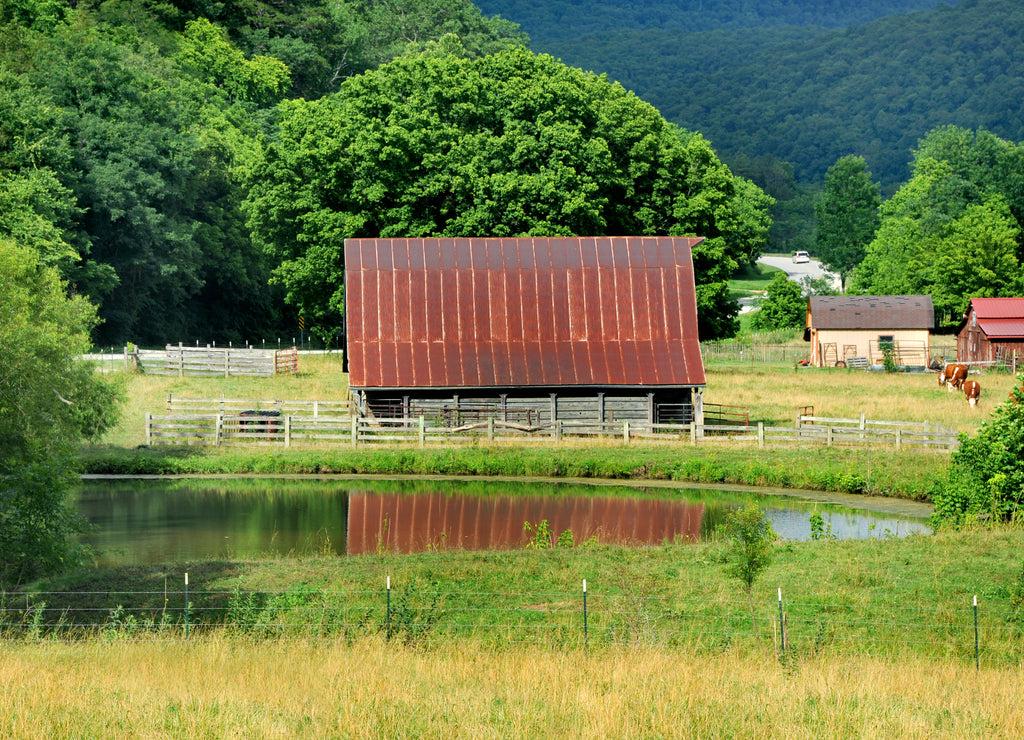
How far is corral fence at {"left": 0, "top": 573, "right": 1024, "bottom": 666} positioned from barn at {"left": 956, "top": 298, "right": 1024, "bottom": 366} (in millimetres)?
59476

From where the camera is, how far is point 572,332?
43969 millimetres

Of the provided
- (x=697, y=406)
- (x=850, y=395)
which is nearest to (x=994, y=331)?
(x=850, y=395)

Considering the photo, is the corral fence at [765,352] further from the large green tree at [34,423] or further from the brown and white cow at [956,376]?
the large green tree at [34,423]

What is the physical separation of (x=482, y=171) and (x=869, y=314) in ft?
114

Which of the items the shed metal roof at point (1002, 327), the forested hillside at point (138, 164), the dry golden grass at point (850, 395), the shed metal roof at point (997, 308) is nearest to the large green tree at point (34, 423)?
the forested hillside at point (138, 164)

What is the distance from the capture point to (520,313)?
44375 millimetres

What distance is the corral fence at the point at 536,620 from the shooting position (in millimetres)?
17375

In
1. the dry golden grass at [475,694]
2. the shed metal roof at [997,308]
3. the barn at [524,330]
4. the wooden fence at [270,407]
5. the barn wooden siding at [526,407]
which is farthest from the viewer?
the shed metal roof at [997,308]

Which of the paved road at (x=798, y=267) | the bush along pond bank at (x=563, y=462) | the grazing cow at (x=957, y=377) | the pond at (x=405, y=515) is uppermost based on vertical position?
the paved road at (x=798, y=267)

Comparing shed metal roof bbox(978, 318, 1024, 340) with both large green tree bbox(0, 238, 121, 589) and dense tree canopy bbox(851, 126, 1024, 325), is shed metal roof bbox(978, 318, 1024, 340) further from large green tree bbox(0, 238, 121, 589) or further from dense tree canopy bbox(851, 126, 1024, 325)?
large green tree bbox(0, 238, 121, 589)

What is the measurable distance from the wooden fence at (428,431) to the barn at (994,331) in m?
36.3

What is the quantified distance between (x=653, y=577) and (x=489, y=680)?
8.14m

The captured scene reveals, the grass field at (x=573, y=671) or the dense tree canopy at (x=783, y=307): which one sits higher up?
the dense tree canopy at (x=783, y=307)

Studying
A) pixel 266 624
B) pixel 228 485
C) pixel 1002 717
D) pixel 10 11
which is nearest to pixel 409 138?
pixel 228 485
